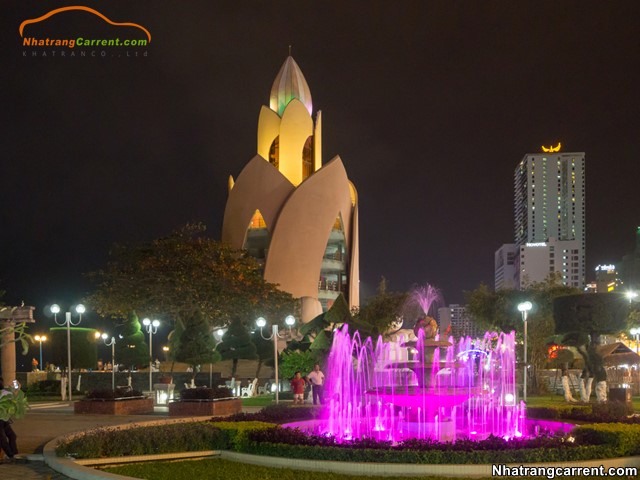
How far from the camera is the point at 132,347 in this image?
3350 cm

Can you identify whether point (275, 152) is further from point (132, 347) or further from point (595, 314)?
point (595, 314)

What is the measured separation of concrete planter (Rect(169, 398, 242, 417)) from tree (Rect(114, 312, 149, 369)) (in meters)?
15.6

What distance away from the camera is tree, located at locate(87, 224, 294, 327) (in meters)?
35.4

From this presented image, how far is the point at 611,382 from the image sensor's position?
29.2 meters

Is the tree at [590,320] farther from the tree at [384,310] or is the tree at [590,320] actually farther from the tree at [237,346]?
the tree at [384,310]

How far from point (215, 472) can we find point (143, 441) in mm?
1830

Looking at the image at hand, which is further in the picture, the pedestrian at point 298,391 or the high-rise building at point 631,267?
the high-rise building at point 631,267

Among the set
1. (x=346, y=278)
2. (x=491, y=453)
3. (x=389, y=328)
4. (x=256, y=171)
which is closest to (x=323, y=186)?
(x=256, y=171)

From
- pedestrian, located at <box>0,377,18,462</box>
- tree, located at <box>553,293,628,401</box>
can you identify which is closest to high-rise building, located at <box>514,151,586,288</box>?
tree, located at <box>553,293,628,401</box>

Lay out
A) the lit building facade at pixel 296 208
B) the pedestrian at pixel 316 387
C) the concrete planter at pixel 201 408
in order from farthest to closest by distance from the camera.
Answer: the lit building facade at pixel 296 208 → the pedestrian at pixel 316 387 → the concrete planter at pixel 201 408

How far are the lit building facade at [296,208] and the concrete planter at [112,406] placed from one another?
113ft

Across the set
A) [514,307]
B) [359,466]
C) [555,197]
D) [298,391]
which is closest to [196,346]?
[298,391]

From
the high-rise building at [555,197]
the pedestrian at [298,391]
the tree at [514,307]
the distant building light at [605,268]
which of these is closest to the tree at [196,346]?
the pedestrian at [298,391]

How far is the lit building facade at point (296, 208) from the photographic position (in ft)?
195
